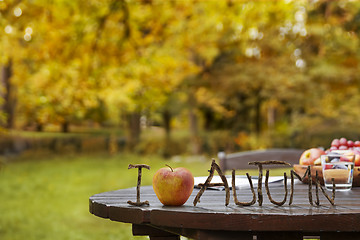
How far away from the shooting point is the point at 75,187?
35.4 ft

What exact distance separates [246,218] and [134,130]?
14.4 m

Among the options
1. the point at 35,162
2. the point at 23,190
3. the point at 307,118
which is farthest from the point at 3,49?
the point at 307,118

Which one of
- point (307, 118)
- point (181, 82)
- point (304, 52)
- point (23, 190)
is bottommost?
point (23, 190)

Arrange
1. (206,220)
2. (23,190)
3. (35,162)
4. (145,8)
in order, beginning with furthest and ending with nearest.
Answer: (35,162) < (23,190) < (145,8) < (206,220)

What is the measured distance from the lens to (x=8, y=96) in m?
16.0

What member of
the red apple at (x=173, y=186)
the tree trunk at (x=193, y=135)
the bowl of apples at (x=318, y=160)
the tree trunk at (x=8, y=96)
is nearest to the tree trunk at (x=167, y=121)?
the tree trunk at (x=193, y=135)

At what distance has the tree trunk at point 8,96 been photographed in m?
15.7

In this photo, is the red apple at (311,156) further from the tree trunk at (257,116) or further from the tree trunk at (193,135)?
the tree trunk at (257,116)

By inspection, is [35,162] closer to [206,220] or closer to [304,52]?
[304,52]

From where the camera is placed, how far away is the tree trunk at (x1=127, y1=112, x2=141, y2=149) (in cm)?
1580

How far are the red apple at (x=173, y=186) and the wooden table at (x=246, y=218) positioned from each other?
37 millimetres

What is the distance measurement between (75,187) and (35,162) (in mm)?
4388

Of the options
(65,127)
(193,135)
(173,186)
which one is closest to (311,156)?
(173,186)

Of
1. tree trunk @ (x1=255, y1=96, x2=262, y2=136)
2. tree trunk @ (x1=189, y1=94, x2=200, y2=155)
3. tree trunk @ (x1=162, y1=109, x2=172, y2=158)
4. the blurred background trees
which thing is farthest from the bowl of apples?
tree trunk @ (x1=255, y1=96, x2=262, y2=136)
